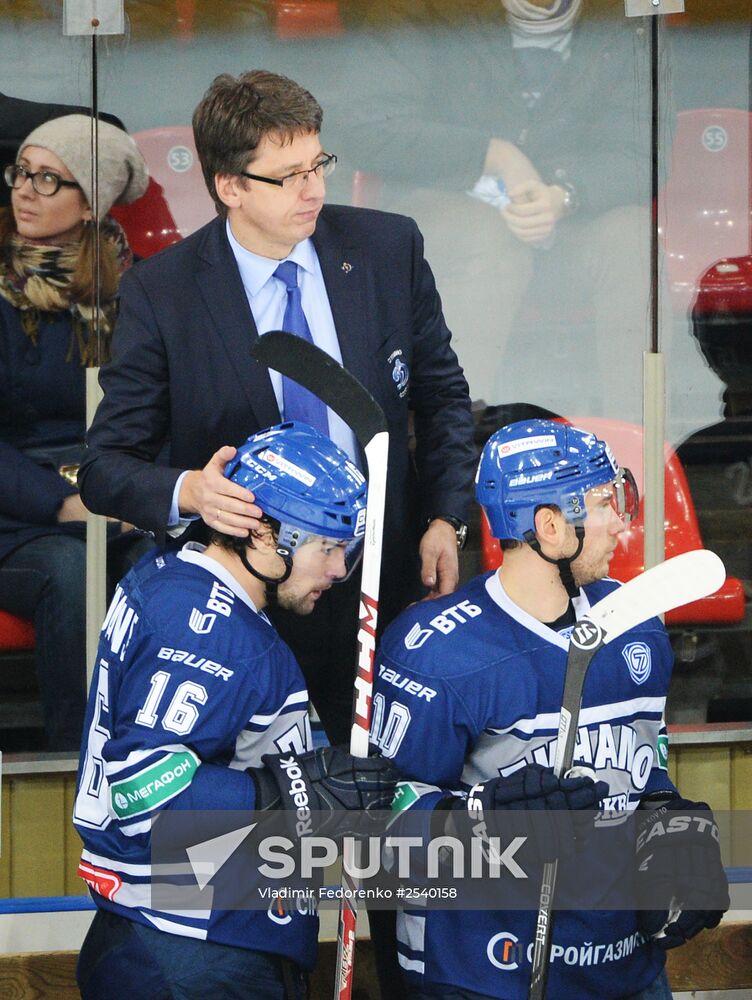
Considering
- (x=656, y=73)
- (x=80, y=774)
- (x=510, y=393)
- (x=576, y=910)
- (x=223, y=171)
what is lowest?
(x=576, y=910)

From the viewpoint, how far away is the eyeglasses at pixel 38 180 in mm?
2955

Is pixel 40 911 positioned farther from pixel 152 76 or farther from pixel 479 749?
pixel 152 76

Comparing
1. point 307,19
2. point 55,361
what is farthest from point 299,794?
point 307,19

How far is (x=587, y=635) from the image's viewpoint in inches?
72.6

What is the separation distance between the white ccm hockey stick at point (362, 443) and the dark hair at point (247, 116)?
31 cm

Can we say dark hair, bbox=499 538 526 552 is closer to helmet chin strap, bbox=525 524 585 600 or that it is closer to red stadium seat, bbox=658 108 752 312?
helmet chin strap, bbox=525 524 585 600

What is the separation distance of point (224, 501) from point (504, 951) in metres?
0.69

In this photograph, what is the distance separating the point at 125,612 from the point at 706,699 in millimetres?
1534

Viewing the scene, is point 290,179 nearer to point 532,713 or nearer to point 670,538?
point 532,713

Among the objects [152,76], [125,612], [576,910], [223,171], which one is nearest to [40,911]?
[125,612]

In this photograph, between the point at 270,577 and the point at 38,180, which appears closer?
the point at 270,577

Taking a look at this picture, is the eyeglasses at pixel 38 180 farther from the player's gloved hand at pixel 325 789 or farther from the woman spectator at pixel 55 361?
the player's gloved hand at pixel 325 789

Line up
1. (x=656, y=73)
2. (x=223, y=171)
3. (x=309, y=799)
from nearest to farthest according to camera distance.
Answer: (x=309, y=799)
(x=223, y=171)
(x=656, y=73)

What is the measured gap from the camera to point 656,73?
2.90 metres
